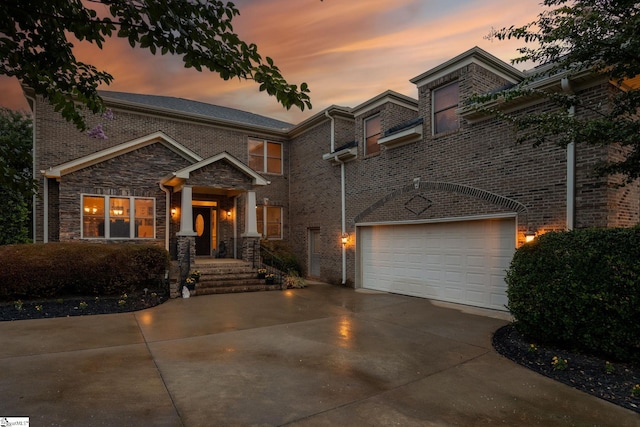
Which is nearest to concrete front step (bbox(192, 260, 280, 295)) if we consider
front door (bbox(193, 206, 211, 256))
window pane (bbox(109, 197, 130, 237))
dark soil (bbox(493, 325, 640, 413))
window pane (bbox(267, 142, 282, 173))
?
window pane (bbox(109, 197, 130, 237))

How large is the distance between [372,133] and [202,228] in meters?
8.30

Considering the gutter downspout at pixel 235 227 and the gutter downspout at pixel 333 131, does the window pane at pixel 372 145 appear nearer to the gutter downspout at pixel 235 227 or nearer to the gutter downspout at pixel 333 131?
the gutter downspout at pixel 333 131

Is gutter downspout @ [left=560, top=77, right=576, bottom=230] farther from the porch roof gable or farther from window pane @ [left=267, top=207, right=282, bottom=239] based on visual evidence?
window pane @ [left=267, top=207, right=282, bottom=239]

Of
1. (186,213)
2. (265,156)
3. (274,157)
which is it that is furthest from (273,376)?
(274,157)

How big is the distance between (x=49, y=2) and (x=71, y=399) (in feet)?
12.4

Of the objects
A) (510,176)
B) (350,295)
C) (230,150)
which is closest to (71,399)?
(350,295)

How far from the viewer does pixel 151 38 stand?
301cm

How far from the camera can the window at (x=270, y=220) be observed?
636 inches

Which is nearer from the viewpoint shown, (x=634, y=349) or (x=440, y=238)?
(x=634, y=349)

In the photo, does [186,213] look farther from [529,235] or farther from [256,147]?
[529,235]

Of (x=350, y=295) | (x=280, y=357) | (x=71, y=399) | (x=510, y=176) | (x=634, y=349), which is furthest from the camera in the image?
(x=350, y=295)

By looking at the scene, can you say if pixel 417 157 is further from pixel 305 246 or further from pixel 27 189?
pixel 27 189

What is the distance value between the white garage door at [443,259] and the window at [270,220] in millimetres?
5360

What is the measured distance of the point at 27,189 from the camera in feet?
9.34
